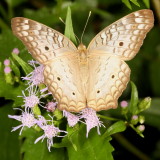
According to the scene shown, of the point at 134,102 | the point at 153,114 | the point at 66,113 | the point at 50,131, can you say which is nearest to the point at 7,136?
the point at 50,131

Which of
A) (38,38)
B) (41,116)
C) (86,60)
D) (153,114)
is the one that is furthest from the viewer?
(153,114)

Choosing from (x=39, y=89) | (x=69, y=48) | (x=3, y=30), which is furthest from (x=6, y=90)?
(x=3, y=30)

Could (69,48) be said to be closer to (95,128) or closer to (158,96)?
(95,128)

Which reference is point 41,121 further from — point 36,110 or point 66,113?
point 66,113

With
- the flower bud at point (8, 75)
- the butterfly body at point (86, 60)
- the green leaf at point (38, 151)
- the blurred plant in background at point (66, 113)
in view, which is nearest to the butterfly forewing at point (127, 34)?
the butterfly body at point (86, 60)

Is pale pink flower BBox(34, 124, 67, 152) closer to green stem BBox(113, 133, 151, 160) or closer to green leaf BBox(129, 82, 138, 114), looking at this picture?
green leaf BBox(129, 82, 138, 114)

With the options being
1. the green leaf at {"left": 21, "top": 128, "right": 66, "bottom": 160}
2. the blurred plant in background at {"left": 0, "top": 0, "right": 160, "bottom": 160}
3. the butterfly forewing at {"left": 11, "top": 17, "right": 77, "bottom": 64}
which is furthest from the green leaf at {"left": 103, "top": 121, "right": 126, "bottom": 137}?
the butterfly forewing at {"left": 11, "top": 17, "right": 77, "bottom": 64}
